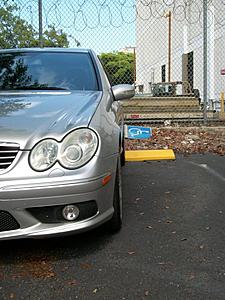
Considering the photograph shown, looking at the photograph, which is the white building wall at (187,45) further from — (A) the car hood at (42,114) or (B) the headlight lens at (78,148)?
(B) the headlight lens at (78,148)

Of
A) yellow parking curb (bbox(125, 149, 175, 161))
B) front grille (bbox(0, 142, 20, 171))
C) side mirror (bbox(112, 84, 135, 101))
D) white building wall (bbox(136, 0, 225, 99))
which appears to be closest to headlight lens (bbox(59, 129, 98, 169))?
front grille (bbox(0, 142, 20, 171))

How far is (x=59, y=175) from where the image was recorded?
269cm

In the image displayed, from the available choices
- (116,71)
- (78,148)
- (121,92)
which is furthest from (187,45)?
(78,148)

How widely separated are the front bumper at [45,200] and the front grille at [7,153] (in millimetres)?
153

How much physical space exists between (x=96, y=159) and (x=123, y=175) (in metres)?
2.70

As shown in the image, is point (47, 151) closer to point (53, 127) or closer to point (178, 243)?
point (53, 127)

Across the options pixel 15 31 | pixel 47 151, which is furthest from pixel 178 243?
pixel 15 31

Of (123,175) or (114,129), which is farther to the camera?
(123,175)

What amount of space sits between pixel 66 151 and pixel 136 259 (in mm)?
856

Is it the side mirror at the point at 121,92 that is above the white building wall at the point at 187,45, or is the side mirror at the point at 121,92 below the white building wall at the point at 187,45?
below

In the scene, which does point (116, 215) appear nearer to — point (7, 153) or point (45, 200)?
point (45, 200)

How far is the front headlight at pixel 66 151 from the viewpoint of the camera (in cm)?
271

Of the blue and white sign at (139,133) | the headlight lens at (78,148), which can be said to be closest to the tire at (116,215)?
the headlight lens at (78,148)

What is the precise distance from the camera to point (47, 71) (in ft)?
13.5
